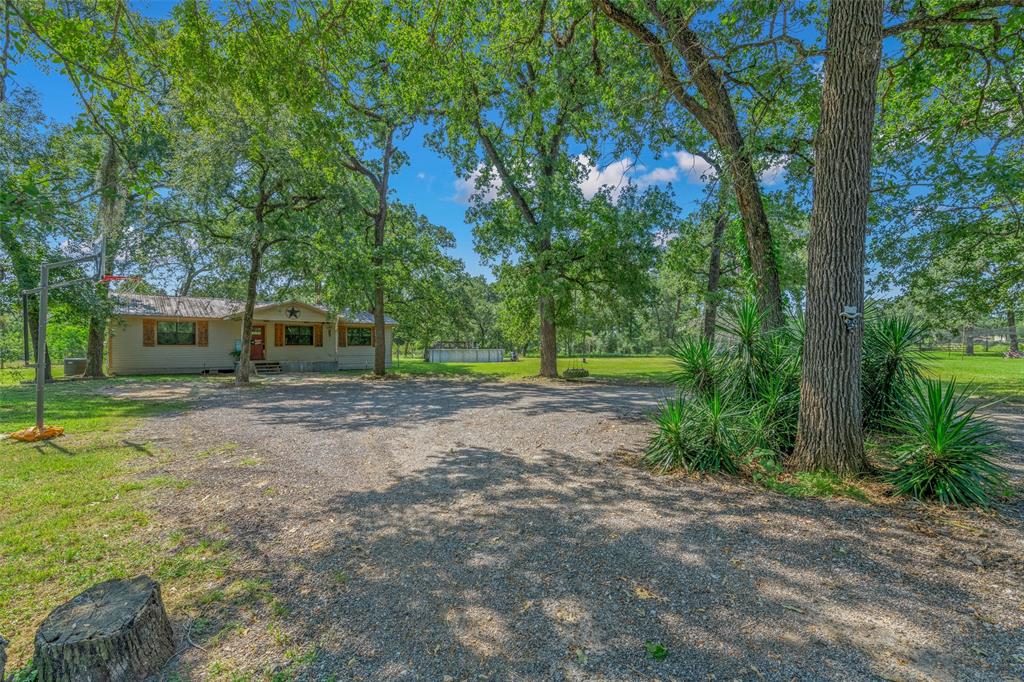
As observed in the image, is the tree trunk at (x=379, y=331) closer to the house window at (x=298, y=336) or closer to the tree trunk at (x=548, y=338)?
the house window at (x=298, y=336)

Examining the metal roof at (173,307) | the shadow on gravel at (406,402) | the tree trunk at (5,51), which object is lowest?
the shadow on gravel at (406,402)

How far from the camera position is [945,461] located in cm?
374

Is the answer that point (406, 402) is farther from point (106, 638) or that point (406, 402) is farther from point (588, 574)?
point (106, 638)

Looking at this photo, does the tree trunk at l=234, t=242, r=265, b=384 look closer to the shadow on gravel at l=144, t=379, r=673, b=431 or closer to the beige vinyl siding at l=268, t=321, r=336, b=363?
the shadow on gravel at l=144, t=379, r=673, b=431

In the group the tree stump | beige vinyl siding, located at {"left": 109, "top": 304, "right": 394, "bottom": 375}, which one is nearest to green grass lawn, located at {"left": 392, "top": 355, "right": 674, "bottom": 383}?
beige vinyl siding, located at {"left": 109, "top": 304, "right": 394, "bottom": 375}

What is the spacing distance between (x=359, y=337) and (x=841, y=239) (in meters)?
22.2

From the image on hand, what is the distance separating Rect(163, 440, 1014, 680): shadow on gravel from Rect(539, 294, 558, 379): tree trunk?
11694 mm

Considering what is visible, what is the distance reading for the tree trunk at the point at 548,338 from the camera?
1544 cm

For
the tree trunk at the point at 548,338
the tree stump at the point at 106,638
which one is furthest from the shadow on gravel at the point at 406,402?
the tree stump at the point at 106,638

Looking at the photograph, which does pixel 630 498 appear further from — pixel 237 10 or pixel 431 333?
pixel 431 333

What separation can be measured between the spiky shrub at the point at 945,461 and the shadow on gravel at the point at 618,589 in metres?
0.74

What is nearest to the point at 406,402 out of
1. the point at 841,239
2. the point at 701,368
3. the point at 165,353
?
the point at 701,368

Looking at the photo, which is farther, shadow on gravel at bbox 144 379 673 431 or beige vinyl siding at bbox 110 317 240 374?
beige vinyl siding at bbox 110 317 240 374

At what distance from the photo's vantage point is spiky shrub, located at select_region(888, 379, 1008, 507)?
3627mm
